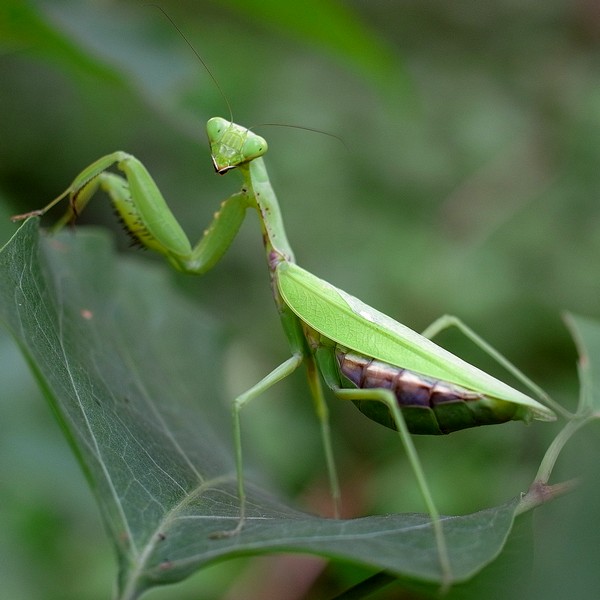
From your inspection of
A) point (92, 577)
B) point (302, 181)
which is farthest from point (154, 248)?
point (302, 181)

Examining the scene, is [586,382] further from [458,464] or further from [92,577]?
[92,577]

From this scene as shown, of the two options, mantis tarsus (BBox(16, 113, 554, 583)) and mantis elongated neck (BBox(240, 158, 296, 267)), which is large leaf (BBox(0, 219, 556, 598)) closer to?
mantis tarsus (BBox(16, 113, 554, 583))

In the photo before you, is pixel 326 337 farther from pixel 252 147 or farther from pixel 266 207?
pixel 252 147

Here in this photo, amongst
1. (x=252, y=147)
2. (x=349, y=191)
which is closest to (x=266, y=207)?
(x=252, y=147)

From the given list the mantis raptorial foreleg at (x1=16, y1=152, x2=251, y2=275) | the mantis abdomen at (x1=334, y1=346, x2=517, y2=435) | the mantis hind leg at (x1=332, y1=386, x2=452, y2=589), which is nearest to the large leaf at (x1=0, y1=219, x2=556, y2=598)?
the mantis hind leg at (x1=332, y1=386, x2=452, y2=589)

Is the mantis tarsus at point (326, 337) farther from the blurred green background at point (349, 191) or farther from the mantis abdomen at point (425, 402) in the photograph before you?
the blurred green background at point (349, 191)

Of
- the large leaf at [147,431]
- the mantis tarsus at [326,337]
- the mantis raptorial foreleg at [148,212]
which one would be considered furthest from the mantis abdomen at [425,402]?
the mantis raptorial foreleg at [148,212]
